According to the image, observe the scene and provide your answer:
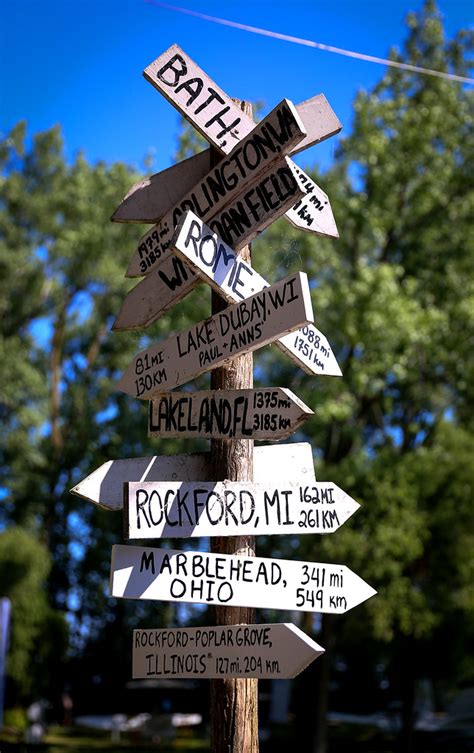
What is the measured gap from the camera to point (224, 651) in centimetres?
374

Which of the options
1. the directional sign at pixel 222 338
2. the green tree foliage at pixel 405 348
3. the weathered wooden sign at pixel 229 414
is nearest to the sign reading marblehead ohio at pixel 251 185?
the directional sign at pixel 222 338

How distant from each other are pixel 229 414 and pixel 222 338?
309mm

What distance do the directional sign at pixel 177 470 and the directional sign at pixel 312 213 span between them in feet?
3.17

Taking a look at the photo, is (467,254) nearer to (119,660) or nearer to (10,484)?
(10,484)

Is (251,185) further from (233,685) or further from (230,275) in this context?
(233,685)

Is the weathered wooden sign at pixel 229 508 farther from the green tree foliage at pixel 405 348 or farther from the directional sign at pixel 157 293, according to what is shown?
the green tree foliage at pixel 405 348

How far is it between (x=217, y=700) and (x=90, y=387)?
24.4 m

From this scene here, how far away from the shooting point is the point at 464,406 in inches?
856

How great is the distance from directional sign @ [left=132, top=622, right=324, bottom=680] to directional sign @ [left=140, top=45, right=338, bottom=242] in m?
1.57

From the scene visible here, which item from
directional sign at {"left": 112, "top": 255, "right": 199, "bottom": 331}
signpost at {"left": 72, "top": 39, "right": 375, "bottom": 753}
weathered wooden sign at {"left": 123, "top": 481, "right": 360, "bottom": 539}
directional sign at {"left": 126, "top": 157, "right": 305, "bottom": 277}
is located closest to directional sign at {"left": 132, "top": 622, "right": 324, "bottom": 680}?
signpost at {"left": 72, "top": 39, "right": 375, "bottom": 753}

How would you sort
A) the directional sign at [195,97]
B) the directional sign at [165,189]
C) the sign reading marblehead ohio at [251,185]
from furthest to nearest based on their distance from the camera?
the directional sign at [165,189] < the directional sign at [195,97] < the sign reading marblehead ohio at [251,185]

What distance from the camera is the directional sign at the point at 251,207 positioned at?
154 inches

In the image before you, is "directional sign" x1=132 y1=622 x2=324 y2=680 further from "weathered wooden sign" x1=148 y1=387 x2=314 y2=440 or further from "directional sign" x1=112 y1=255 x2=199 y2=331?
"directional sign" x1=112 y1=255 x2=199 y2=331

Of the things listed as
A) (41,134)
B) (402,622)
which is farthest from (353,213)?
(41,134)
